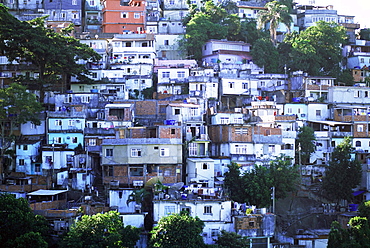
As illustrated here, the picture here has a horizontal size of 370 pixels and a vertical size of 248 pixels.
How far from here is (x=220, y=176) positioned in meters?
50.9

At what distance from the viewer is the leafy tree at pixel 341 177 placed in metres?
50.8

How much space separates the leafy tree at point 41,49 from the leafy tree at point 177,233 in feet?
67.5

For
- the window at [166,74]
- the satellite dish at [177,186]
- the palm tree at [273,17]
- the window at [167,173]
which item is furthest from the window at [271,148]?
the palm tree at [273,17]

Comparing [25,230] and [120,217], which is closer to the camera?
[25,230]

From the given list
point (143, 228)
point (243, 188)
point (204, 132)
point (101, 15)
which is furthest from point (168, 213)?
point (101, 15)

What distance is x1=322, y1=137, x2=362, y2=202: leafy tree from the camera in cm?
5075

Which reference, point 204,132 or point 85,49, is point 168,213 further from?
point 85,49

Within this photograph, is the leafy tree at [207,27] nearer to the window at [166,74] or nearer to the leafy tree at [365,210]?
the window at [166,74]

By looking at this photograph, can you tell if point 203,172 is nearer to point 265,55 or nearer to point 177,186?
point 177,186

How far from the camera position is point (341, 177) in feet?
166

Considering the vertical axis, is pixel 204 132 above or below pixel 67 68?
below

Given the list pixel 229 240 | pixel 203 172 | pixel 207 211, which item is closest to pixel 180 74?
pixel 203 172

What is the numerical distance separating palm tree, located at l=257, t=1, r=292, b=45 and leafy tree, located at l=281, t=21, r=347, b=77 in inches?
83.5

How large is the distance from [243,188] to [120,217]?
959 cm
